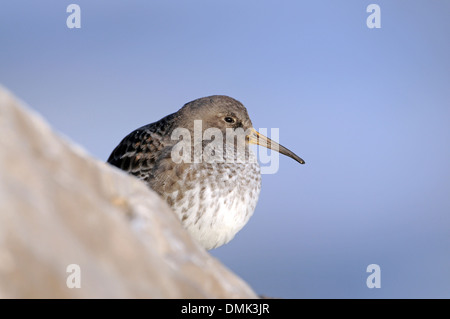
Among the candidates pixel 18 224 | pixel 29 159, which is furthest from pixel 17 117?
pixel 18 224

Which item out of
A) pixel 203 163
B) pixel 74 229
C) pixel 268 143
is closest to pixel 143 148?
pixel 203 163

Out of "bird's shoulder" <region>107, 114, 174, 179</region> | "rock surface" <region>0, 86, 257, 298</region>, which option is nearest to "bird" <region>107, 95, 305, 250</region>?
"bird's shoulder" <region>107, 114, 174, 179</region>

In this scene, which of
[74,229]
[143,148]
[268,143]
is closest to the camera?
[74,229]

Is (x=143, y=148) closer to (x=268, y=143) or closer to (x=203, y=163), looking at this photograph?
(x=203, y=163)

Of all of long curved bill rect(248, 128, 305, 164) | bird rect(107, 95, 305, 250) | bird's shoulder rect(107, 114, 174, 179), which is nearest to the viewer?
bird rect(107, 95, 305, 250)

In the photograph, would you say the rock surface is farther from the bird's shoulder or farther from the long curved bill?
the long curved bill
